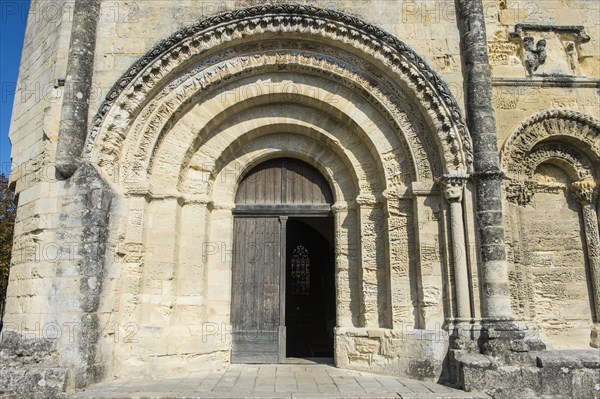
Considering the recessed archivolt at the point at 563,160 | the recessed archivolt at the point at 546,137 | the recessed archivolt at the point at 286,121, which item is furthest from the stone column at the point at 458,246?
the recessed archivolt at the point at 563,160

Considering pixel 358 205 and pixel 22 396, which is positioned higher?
pixel 358 205

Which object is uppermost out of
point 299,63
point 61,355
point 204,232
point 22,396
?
point 299,63

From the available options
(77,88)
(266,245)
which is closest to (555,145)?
(266,245)

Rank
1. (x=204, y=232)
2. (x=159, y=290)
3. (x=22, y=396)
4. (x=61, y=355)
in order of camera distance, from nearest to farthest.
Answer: (x=22, y=396) < (x=61, y=355) < (x=159, y=290) < (x=204, y=232)

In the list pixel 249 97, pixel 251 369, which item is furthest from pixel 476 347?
pixel 249 97

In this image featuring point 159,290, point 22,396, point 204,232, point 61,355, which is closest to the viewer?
point 22,396

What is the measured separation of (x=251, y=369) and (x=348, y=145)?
377 centimetres

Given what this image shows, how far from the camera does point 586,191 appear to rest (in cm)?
667

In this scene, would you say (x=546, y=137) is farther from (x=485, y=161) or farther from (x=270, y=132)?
(x=270, y=132)

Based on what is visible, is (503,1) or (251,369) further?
(503,1)

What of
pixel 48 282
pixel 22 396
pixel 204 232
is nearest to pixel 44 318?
pixel 48 282

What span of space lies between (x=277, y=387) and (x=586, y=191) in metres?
5.21

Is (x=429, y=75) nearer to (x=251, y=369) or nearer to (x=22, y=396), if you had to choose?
(x=251, y=369)

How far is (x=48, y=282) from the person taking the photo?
5.87m
